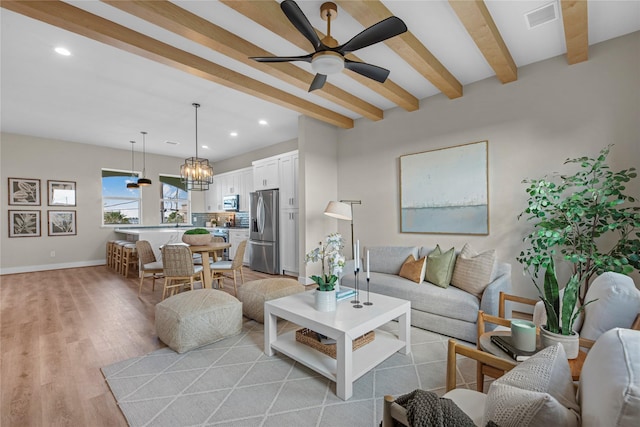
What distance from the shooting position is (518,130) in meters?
3.43

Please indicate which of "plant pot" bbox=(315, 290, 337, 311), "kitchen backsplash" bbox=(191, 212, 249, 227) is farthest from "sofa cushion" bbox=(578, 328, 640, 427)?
"kitchen backsplash" bbox=(191, 212, 249, 227)

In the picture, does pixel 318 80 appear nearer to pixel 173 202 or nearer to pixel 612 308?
pixel 612 308

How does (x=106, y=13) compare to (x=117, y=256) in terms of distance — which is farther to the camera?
(x=117, y=256)

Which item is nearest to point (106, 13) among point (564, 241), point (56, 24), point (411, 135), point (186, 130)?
point (56, 24)

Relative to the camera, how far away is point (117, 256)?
616cm

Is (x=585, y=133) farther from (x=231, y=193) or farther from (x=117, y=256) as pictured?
(x=117, y=256)

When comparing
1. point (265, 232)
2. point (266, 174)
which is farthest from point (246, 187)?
point (265, 232)

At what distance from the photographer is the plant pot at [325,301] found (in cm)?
228

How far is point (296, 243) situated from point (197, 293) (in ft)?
8.81

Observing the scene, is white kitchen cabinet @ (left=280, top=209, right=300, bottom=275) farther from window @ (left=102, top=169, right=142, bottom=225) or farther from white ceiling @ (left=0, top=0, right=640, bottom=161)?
window @ (left=102, top=169, right=142, bottom=225)

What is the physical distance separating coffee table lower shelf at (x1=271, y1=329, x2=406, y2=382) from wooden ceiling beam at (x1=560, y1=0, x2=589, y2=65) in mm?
3036

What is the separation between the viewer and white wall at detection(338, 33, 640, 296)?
9.36ft

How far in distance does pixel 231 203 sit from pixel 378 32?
6318mm

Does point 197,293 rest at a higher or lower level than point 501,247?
lower
